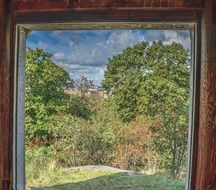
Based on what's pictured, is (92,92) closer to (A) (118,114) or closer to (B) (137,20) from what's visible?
(A) (118,114)

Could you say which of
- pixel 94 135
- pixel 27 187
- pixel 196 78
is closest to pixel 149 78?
pixel 196 78

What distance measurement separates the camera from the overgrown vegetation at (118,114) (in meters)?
1.43

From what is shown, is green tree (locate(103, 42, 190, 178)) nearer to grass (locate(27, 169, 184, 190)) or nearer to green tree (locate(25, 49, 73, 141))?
grass (locate(27, 169, 184, 190))

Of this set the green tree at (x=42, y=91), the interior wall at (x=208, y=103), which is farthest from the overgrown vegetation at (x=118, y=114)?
the interior wall at (x=208, y=103)

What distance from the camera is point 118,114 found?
1473 mm

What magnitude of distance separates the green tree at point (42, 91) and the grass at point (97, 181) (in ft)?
0.68

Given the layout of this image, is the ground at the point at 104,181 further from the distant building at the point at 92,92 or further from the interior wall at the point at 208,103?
the distant building at the point at 92,92

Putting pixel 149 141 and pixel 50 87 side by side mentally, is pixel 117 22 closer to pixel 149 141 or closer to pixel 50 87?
pixel 50 87

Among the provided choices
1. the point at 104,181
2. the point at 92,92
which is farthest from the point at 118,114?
the point at 104,181

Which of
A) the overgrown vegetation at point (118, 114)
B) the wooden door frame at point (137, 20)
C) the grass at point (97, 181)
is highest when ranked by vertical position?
the wooden door frame at point (137, 20)

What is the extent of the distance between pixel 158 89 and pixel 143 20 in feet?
1.00

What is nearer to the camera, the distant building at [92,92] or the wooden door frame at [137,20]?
the wooden door frame at [137,20]

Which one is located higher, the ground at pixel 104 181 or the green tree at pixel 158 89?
the green tree at pixel 158 89

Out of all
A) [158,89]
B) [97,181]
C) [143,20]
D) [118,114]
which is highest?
[143,20]
